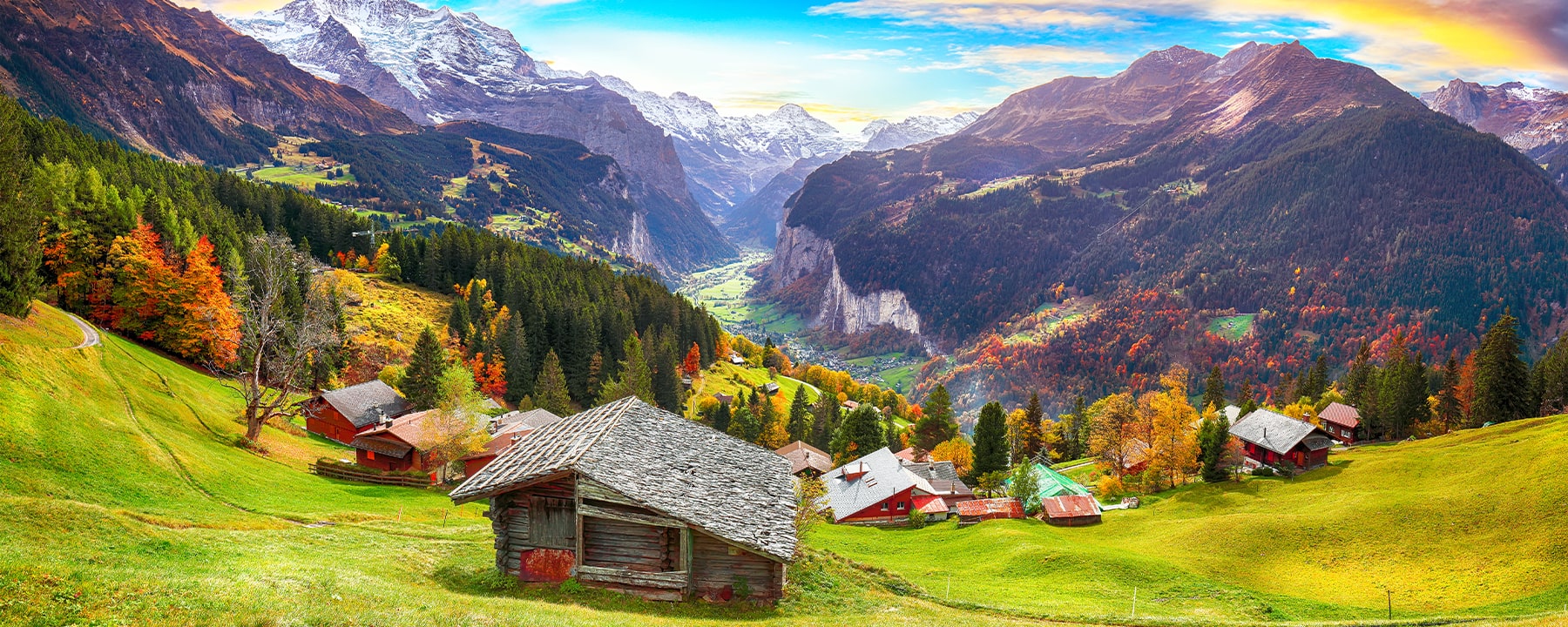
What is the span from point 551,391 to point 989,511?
51835 mm

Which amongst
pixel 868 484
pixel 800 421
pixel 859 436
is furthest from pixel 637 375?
pixel 868 484

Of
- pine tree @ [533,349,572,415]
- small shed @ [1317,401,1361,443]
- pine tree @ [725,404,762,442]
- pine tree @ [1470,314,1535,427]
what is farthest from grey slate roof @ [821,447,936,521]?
pine tree @ [1470,314,1535,427]

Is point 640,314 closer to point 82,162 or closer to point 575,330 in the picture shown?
point 575,330

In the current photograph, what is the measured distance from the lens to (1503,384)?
83.2 m

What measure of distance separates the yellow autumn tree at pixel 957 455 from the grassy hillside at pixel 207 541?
2328 inches

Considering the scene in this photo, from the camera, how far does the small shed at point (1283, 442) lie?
75250mm

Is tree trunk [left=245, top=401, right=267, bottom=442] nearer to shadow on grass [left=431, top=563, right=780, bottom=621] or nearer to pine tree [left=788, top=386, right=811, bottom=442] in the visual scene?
shadow on grass [left=431, top=563, right=780, bottom=621]

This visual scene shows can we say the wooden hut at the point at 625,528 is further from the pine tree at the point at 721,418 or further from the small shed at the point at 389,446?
the pine tree at the point at 721,418

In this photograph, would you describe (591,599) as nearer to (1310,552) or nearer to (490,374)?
(1310,552)

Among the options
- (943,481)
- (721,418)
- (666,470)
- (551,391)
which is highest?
(666,470)

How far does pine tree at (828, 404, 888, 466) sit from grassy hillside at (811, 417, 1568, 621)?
117ft

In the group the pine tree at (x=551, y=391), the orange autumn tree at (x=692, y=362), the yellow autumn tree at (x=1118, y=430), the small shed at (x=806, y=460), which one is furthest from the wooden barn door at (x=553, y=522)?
the orange autumn tree at (x=692, y=362)

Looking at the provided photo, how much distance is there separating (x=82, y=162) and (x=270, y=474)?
69165 millimetres

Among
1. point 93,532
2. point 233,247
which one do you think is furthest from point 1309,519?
point 233,247
